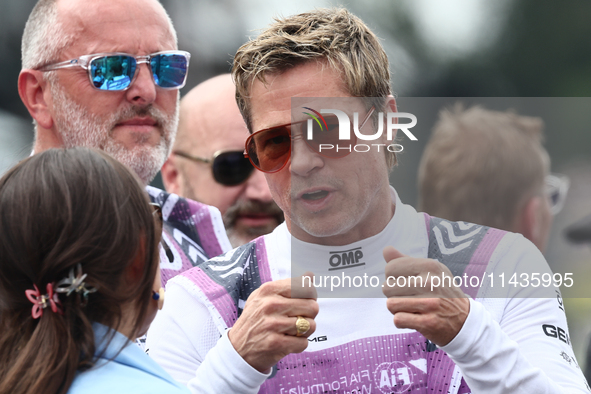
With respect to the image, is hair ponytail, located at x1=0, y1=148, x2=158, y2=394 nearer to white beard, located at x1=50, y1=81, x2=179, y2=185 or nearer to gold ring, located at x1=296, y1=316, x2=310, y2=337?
gold ring, located at x1=296, y1=316, x2=310, y2=337

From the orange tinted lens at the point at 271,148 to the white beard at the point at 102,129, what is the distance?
4.03 ft

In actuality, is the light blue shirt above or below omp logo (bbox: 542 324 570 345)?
below

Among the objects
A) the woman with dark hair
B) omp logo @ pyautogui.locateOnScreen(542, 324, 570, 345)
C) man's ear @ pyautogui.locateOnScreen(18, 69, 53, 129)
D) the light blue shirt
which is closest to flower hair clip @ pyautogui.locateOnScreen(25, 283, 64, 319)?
the woman with dark hair

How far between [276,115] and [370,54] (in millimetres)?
368

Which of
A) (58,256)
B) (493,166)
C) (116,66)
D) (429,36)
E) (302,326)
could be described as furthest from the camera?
(429,36)

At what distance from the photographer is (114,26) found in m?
3.01

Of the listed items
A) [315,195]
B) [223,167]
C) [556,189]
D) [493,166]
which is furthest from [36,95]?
[556,189]

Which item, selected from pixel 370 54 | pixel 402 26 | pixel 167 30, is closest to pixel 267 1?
pixel 402 26

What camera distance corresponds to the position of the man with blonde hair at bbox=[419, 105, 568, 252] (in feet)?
5.14

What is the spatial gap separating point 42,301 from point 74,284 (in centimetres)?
8

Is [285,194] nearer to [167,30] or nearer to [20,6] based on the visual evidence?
[167,30]

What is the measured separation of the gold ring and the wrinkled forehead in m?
1.73

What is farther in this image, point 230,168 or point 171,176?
point 171,176

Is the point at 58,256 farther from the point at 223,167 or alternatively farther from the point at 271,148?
the point at 223,167
